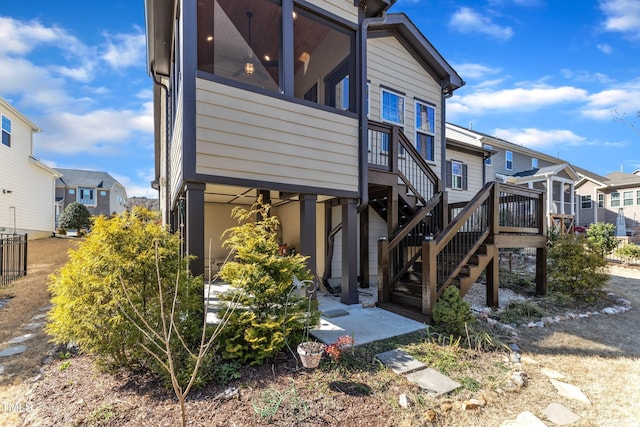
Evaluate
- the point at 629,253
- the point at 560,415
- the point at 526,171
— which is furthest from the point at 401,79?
the point at 526,171

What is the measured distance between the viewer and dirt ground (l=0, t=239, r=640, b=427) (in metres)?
2.62

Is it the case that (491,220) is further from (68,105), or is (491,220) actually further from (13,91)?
(13,91)

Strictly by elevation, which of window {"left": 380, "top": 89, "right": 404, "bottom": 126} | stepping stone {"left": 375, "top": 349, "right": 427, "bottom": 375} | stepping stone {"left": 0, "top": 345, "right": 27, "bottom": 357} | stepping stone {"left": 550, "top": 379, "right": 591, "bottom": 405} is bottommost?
stepping stone {"left": 550, "top": 379, "right": 591, "bottom": 405}

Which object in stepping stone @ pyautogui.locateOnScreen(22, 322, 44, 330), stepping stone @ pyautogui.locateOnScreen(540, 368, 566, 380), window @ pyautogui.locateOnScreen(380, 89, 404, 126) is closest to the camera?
stepping stone @ pyautogui.locateOnScreen(540, 368, 566, 380)

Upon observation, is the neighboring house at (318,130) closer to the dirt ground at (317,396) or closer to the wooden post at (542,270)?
the wooden post at (542,270)

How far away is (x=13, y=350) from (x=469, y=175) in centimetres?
1329

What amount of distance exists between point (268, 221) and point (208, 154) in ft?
4.22

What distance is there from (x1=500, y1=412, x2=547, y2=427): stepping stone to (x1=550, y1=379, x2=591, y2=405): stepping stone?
70 cm

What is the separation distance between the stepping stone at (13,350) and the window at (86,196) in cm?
3631

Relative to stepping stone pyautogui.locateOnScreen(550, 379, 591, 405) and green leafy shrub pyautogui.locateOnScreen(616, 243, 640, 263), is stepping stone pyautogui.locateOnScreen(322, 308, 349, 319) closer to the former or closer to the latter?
stepping stone pyautogui.locateOnScreen(550, 379, 591, 405)

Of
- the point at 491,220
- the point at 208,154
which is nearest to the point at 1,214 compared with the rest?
the point at 208,154

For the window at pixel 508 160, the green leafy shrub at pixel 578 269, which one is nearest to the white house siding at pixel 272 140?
the green leafy shrub at pixel 578 269

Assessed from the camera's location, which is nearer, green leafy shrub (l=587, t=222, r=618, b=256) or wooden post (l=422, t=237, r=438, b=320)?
wooden post (l=422, t=237, r=438, b=320)

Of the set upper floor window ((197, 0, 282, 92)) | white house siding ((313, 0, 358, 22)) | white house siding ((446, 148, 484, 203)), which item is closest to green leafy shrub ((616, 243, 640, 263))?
white house siding ((446, 148, 484, 203))
